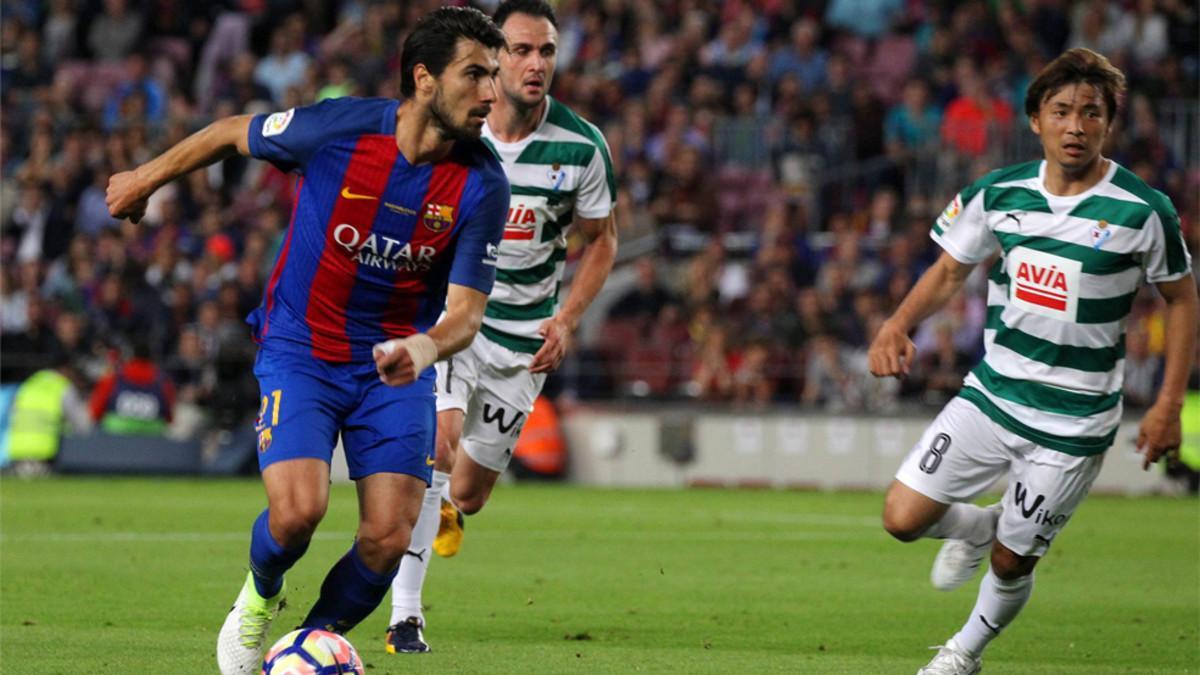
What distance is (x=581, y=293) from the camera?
8828 millimetres

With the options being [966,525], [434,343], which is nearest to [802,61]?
[966,525]

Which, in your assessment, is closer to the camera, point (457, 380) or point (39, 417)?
point (457, 380)

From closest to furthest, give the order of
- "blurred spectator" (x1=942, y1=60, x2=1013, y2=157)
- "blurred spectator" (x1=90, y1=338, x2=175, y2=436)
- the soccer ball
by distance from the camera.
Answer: the soccer ball < "blurred spectator" (x1=90, y1=338, x2=175, y2=436) < "blurred spectator" (x1=942, y1=60, x2=1013, y2=157)

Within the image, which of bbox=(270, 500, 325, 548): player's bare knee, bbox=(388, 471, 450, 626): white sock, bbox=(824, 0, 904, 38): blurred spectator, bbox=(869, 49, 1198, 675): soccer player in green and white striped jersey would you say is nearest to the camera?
bbox=(270, 500, 325, 548): player's bare knee

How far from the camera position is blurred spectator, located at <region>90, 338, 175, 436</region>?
2050cm

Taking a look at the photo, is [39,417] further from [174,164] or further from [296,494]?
[296,494]

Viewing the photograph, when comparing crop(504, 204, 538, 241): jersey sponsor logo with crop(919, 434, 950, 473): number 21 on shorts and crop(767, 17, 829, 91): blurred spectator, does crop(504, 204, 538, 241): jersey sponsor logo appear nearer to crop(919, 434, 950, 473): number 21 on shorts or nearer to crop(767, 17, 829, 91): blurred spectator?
crop(919, 434, 950, 473): number 21 on shorts

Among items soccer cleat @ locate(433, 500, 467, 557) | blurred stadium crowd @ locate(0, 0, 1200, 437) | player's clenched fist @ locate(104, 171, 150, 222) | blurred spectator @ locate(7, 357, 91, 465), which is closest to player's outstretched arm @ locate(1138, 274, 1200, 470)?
soccer cleat @ locate(433, 500, 467, 557)

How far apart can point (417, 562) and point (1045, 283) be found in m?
2.95

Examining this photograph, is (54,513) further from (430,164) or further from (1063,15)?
(1063,15)

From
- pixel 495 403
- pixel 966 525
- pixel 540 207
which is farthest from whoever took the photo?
pixel 495 403

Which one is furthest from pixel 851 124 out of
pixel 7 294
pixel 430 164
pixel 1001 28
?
pixel 430 164

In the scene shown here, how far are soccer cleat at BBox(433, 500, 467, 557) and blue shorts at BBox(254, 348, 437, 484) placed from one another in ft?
7.55

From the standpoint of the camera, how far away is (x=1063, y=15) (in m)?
23.2
